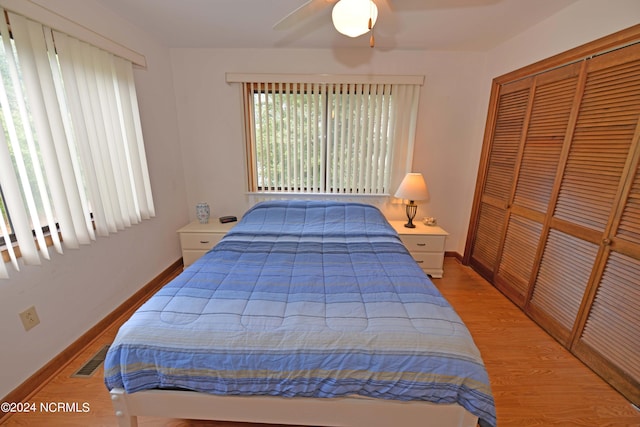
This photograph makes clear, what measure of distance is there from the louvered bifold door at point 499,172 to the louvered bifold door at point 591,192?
53 cm

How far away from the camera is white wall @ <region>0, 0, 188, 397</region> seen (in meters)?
1.34

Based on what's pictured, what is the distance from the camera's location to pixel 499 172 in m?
2.46

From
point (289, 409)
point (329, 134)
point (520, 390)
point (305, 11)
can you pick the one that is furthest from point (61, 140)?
point (520, 390)

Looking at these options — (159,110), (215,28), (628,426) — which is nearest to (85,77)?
(159,110)

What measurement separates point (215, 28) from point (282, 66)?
26.8 inches

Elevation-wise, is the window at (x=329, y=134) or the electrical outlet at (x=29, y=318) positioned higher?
the window at (x=329, y=134)

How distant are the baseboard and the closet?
10.7ft

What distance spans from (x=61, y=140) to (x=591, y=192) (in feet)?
10.7

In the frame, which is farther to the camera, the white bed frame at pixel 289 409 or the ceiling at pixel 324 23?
the ceiling at pixel 324 23

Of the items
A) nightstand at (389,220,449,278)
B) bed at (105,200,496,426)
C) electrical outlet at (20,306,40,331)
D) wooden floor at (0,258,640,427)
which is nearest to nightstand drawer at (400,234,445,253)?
nightstand at (389,220,449,278)

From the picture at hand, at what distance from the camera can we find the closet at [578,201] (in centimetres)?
141

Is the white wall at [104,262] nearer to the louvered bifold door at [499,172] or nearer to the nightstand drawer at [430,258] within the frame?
the nightstand drawer at [430,258]

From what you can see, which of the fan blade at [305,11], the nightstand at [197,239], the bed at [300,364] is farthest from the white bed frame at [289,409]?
the fan blade at [305,11]

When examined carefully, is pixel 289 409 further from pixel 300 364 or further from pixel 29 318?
pixel 29 318
